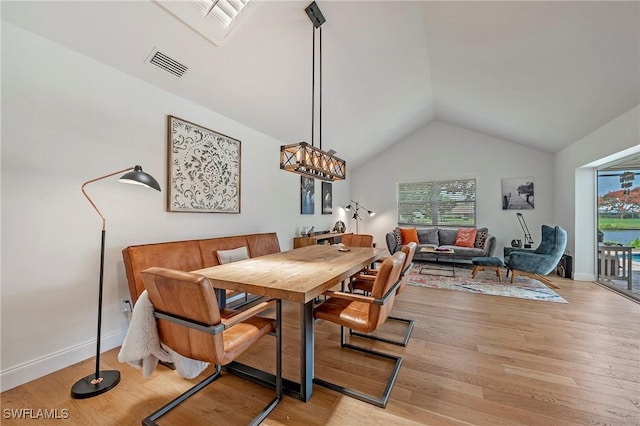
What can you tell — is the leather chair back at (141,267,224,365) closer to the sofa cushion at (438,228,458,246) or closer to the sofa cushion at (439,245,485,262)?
the sofa cushion at (439,245,485,262)

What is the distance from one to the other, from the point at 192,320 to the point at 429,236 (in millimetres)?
5717

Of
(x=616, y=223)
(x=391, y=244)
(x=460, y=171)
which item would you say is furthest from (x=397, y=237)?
(x=616, y=223)

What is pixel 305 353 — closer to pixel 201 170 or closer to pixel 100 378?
pixel 100 378

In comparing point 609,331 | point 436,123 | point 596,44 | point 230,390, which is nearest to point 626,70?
point 596,44

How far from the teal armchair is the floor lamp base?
16.9 feet

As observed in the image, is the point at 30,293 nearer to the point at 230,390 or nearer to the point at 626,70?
the point at 230,390

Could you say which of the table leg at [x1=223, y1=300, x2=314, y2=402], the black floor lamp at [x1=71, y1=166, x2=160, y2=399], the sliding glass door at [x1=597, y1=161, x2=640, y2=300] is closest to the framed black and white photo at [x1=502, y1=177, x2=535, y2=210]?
the sliding glass door at [x1=597, y1=161, x2=640, y2=300]

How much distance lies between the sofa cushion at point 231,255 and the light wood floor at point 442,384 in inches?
36.9

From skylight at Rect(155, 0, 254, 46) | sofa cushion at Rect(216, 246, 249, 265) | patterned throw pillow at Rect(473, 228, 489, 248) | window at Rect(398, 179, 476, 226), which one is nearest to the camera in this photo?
skylight at Rect(155, 0, 254, 46)

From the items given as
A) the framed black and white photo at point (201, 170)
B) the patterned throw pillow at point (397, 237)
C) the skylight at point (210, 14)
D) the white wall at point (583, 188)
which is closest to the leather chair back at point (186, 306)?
the framed black and white photo at point (201, 170)

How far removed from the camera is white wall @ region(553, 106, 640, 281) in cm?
346

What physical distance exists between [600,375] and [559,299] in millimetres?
1959

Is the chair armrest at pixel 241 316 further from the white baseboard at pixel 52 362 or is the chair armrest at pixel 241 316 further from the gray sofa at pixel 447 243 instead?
the gray sofa at pixel 447 243

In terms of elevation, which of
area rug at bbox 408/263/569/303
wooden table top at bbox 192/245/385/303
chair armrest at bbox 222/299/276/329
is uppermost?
wooden table top at bbox 192/245/385/303
